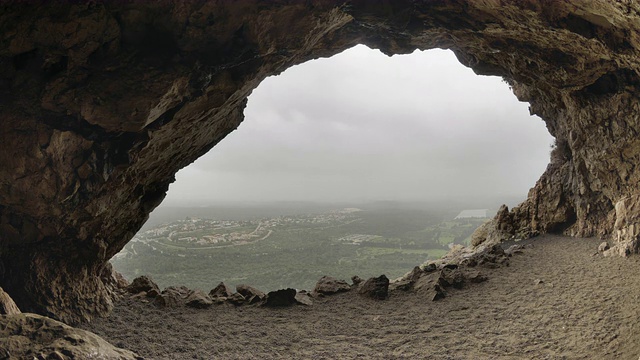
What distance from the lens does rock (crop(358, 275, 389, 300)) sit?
10.9 metres

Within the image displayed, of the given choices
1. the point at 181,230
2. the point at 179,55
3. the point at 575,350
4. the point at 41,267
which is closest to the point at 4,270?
the point at 41,267

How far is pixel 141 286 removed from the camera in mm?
10742

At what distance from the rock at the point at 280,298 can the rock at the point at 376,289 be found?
2.56m

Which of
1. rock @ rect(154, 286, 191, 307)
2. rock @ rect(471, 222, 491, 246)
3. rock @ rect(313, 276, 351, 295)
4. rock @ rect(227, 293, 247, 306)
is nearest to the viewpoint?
rock @ rect(154, 286, 191, 307)

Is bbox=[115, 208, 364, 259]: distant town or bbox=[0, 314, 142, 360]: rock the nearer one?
bbox=[0, 314, 142, 360]: rock

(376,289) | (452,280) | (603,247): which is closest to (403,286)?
(376,289)

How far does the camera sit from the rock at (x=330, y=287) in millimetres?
11336

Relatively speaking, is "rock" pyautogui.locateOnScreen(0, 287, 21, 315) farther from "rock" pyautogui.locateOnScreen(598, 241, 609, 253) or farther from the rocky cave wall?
"rock" pyautogui.locateOnScreen(598, 241, 609, 253)

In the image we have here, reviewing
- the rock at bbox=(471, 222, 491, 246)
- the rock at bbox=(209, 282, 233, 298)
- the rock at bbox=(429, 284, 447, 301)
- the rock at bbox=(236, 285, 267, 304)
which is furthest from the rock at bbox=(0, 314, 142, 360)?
the rock at bbox=(471, 222, 491, 246)

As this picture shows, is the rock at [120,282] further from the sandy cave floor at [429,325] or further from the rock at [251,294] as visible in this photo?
the rock at [251,294]

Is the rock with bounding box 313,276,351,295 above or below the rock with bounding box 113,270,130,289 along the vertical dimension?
below

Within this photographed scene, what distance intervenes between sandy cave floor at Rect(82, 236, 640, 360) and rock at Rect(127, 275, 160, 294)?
1.14 meters

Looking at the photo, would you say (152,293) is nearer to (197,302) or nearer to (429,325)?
(197,302)

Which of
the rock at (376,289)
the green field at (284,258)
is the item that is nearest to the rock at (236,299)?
the rock at (376,289)
